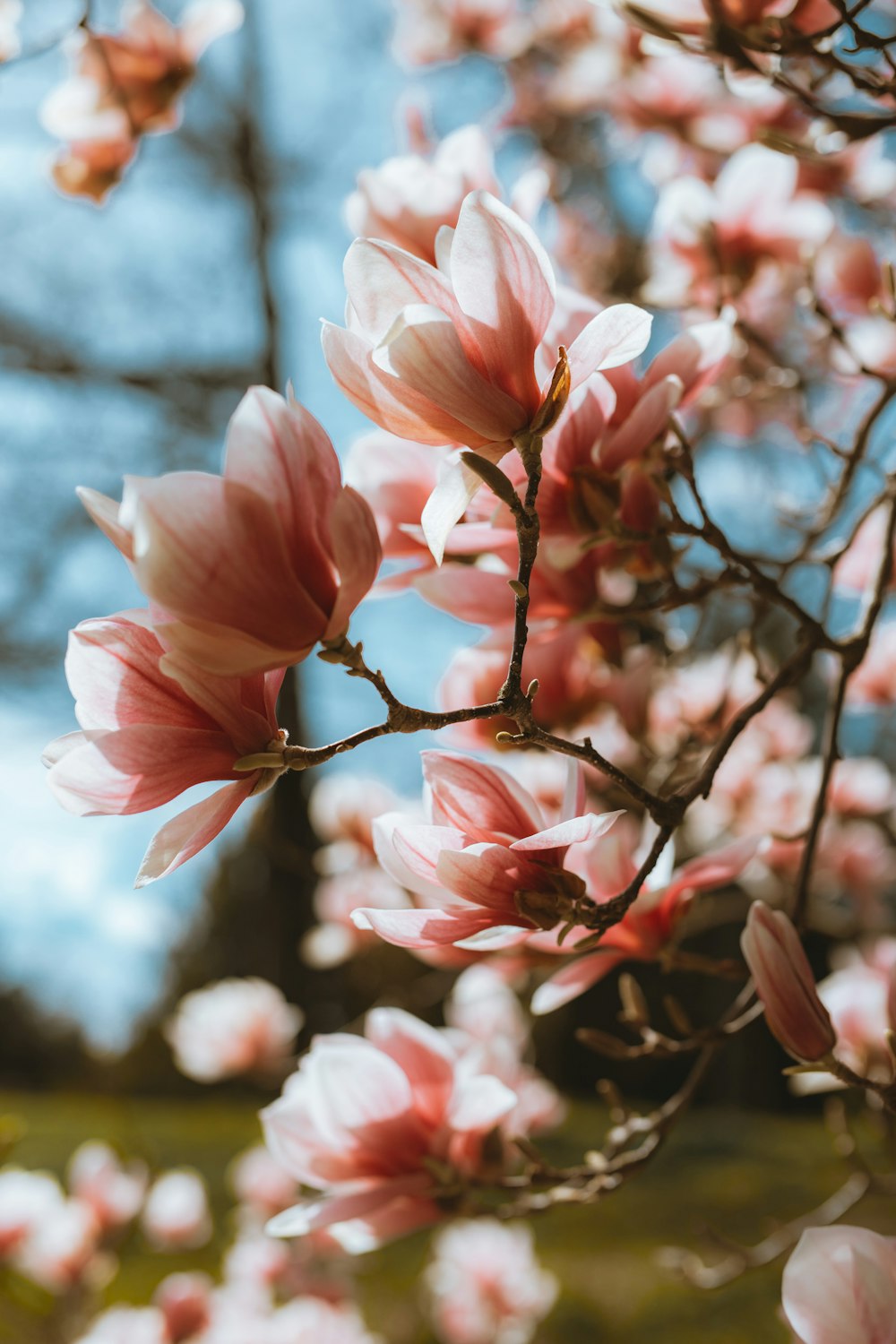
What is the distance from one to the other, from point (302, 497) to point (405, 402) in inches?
2.3

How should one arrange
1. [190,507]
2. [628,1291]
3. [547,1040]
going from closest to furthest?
[190,507] < [628,1291] < [547,1040]

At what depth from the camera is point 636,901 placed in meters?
0.42

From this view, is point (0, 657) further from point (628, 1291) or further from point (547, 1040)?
point (628, 1291)

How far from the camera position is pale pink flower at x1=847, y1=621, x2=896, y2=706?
109 centimetres

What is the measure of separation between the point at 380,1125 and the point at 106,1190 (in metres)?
1.18

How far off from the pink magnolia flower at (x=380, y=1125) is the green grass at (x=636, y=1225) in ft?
4.29

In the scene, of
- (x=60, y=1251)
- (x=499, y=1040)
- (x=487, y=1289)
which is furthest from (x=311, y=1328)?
(x=499, y=1040)

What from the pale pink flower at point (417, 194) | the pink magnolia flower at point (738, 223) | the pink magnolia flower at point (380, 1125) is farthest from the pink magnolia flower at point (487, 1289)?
the pale pink flower at point (417, 194)

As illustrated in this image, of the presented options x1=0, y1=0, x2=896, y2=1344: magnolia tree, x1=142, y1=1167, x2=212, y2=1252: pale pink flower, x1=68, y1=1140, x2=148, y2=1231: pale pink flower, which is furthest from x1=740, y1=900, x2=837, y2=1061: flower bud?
x1=142, y1=1167, x2=212, y2=1252: pale pink flower

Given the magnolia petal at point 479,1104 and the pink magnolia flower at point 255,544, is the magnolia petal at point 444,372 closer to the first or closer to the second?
the pink magnolia flower at point 255,544

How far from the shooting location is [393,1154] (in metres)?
0.46

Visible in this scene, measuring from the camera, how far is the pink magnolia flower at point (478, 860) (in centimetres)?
34

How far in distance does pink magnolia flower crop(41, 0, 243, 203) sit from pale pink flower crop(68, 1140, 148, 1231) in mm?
1223

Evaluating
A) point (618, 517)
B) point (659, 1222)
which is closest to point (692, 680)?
point (618, 517)
